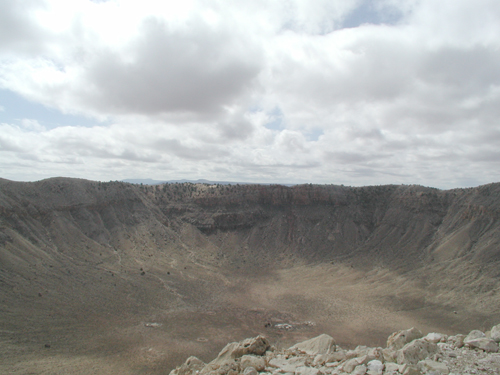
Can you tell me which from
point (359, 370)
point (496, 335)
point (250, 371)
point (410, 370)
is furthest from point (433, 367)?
point (250, 371)

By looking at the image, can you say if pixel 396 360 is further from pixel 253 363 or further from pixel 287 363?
pixel 253 363

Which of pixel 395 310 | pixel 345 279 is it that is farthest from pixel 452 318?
pixel 345 279

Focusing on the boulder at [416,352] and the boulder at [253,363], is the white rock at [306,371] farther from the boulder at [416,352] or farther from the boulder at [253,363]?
the boulder at [416,352]

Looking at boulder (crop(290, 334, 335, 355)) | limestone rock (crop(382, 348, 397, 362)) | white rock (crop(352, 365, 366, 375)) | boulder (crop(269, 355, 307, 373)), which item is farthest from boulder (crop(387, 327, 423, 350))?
boulder (crop(269, 355, 307, 373))

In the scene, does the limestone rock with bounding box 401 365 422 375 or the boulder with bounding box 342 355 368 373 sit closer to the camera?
the limestone rock with bounding box 401 365 422 375

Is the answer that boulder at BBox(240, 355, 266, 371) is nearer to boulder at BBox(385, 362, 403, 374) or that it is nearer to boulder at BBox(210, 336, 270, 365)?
boulder at BBox(210, 336, 270, 365)

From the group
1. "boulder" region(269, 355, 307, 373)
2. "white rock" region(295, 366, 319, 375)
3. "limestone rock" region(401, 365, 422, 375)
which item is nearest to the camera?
"limestone rock" region(401, 365, 422, 375)

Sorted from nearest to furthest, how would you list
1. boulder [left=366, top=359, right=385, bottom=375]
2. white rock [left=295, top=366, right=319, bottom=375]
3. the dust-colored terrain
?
boulder [left=366, top=359, right=385, bottom=375], white rock [left=295, top=366, right=319, bottom=375], the dust-colored terrain
